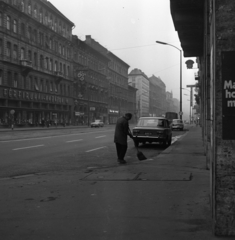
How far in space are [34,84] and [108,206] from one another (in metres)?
50.5

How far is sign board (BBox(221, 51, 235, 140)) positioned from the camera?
359 centimetres

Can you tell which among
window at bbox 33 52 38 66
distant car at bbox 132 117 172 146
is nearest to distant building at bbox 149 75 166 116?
window at bbox 33 52 38 66

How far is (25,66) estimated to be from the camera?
4975 cm

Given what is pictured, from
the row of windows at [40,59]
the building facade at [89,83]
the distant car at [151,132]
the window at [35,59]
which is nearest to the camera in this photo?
the distant car at [151,132]

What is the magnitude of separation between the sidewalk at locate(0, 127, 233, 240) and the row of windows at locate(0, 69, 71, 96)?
40777 mm

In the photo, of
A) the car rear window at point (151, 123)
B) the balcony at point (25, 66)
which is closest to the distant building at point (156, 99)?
the balcony at point (25, 66)

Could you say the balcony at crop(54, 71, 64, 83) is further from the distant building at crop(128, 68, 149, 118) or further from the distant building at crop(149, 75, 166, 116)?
the distant building at crop(149, 75, 166, 116)

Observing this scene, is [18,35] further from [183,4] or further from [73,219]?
[73,219]

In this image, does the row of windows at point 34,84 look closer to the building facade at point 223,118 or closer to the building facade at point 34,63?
the building facade at point 34,63

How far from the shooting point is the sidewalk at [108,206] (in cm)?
421

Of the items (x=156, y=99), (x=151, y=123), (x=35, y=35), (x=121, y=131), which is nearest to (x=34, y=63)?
(x=35, y=35)

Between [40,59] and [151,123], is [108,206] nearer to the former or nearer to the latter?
[151,123]

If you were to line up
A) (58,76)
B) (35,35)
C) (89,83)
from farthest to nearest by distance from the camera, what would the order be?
(89,83) → (58,76) → (35,35)

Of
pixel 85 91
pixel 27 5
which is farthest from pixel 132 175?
pixel 85 91
